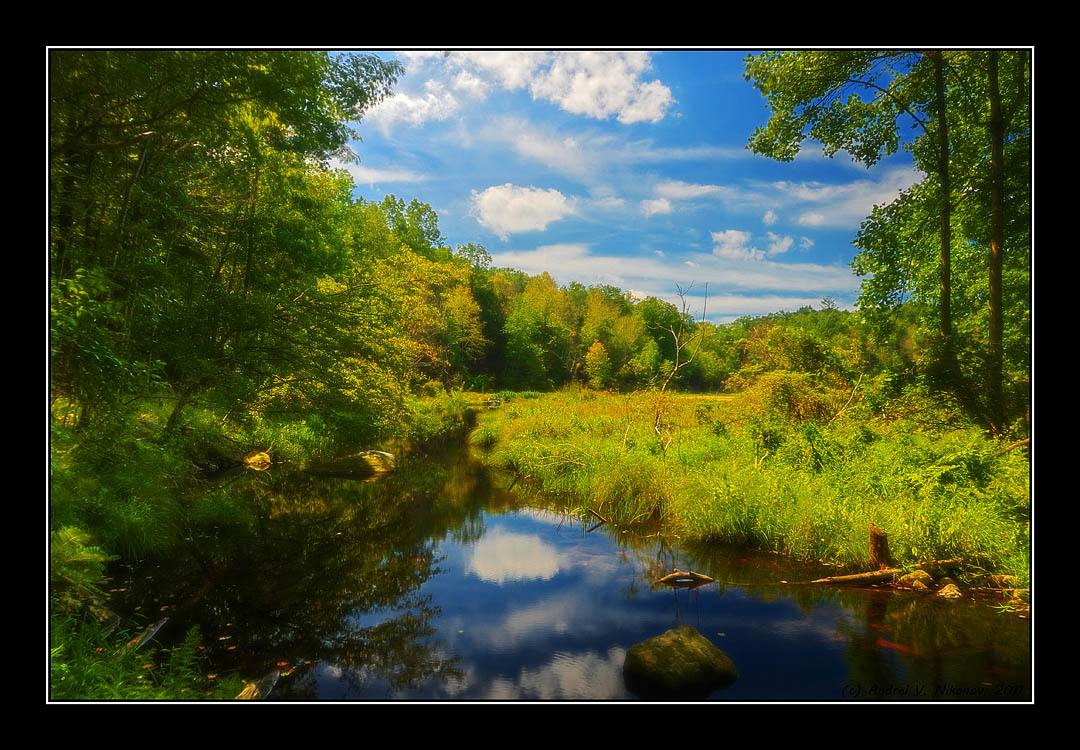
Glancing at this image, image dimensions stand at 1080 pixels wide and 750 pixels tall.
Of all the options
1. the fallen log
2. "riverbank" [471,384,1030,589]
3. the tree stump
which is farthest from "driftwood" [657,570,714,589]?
the tree stump

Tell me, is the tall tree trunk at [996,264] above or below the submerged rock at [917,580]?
above

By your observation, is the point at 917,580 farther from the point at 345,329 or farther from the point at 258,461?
the point at 258,461

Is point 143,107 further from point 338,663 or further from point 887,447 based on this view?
point 887,447

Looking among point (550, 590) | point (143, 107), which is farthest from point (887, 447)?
point (143, 107)

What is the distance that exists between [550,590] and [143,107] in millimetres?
7817

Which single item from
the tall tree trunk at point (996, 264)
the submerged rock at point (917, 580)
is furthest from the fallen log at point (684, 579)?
the tall tree trunk at point (996, 264)

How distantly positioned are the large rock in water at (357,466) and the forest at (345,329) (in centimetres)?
168

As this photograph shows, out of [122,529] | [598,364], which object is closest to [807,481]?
[122,529]

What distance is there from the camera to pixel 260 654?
16.7 ft

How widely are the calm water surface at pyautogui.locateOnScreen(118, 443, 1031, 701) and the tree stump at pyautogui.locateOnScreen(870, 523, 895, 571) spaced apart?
550mm

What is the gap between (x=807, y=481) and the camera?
8758mm

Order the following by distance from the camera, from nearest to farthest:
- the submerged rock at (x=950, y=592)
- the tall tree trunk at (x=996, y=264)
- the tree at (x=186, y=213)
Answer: the tree at (x=186, y=213) → the submerged rock at (x=950, y=592) → the tall tree trunk at (x=996, y=264)

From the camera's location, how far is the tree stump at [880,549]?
656cm

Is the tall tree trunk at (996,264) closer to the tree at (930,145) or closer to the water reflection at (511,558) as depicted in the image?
the tree at (930,145)
